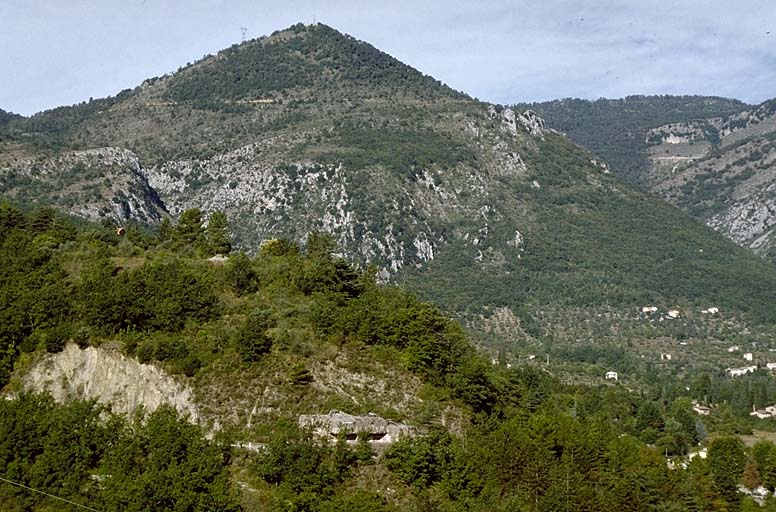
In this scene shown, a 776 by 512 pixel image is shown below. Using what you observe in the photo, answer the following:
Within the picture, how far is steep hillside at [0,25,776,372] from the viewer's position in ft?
440

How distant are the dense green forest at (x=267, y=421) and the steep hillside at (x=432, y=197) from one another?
6405cm

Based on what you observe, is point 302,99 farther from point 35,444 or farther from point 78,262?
point 35,444

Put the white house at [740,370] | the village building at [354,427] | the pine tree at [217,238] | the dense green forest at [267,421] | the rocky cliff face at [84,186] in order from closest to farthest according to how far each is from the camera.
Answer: the dense green forest at [267,421], the village building at [354,427], the pine tree at [217,238], the rocky cliff face at [84,186], the white house at [740,370]

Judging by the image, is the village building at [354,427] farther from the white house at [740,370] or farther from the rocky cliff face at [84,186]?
the white house at [740,370]

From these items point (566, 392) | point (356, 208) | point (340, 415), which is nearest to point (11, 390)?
point (340, 415)

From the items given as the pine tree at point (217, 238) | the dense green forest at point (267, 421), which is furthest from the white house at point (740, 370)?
the pine tree at point (217, 238)

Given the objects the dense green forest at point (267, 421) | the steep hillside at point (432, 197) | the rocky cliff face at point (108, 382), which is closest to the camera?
the dense green forest at point (267, 421)

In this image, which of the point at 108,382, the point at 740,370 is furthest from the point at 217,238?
the point at 740,370

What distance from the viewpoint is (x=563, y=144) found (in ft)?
641

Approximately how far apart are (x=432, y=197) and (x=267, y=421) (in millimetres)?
120062

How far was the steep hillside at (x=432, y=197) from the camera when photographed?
13412 centimetres

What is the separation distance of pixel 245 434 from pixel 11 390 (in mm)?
12009

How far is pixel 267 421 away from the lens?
38.6 m

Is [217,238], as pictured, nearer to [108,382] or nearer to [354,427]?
[108,382]
